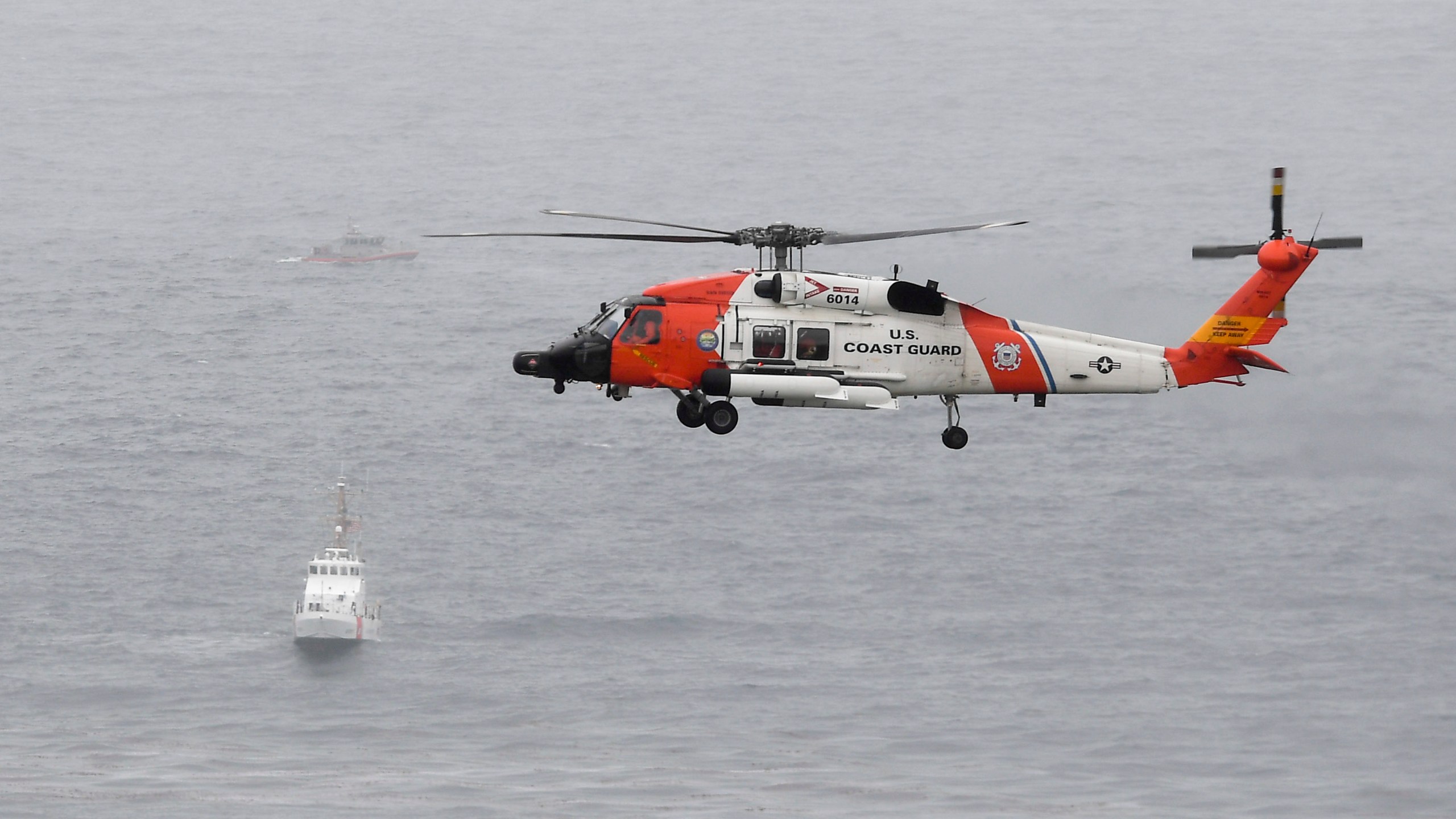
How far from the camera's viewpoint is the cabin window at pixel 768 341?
51594 millimetres

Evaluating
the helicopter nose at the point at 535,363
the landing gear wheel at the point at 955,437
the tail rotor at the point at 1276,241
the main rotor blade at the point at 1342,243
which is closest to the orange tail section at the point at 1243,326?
the tail rotor at the point at 1276,241

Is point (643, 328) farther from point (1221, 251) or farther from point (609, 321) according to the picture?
point (1221, 251)

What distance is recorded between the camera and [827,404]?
170 feet

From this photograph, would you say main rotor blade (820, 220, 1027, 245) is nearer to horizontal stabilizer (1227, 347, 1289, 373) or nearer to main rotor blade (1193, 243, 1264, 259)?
main rotor blade (1193, 243, 1264, 259)

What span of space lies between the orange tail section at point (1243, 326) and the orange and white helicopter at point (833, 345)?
0.04 meters

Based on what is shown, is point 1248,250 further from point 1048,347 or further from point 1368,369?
point 1368,369

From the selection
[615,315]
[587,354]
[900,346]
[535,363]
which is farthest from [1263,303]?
[535,363]

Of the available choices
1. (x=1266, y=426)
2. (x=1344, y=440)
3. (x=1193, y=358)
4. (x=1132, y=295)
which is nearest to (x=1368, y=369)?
(x=1132, y=295)

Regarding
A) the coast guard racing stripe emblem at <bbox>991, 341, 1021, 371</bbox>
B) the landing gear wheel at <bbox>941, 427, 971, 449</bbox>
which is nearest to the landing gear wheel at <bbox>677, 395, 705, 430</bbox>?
the landing gear wheel at <bbox>941, 427, 971, 449</bbox>

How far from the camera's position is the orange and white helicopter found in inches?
2019

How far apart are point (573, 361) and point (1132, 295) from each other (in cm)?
4884

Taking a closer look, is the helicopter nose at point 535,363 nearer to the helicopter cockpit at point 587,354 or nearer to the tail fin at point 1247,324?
the helicopter cockpit at point 587,354

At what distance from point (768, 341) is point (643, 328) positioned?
119 inches

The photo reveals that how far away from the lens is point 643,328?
51.4m
